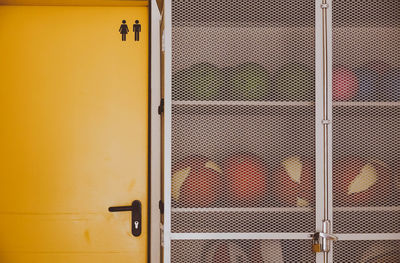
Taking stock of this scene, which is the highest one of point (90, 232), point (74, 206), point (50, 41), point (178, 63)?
point (50, 41)

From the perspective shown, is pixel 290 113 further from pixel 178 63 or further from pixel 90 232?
pixel 90 232

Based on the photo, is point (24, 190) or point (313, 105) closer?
point (313, 105)

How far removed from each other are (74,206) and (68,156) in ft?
1.05

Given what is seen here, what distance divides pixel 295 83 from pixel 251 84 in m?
0.21

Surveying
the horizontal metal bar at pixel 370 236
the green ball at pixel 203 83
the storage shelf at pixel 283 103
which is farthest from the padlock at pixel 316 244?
the green ball at pixel 203 83

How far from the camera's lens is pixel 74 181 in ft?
6.97

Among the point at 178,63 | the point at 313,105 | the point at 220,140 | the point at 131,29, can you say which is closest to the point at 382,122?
the point at 313,105

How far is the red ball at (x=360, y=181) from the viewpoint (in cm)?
157

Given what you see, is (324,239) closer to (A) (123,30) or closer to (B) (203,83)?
(B) (203,83)

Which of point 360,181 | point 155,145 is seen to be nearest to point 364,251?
point 360,181

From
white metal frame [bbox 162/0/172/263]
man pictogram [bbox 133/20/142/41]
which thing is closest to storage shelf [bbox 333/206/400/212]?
white metal frame [bbox 162/0/172/263]

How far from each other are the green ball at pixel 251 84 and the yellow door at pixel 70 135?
0.76 meters

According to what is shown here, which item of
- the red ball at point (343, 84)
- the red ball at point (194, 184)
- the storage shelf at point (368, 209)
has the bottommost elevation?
the storage shelf at point (368, 209)

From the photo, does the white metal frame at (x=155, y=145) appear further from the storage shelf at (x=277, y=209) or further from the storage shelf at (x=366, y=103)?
the storage shelf at (x=366, y=103)
